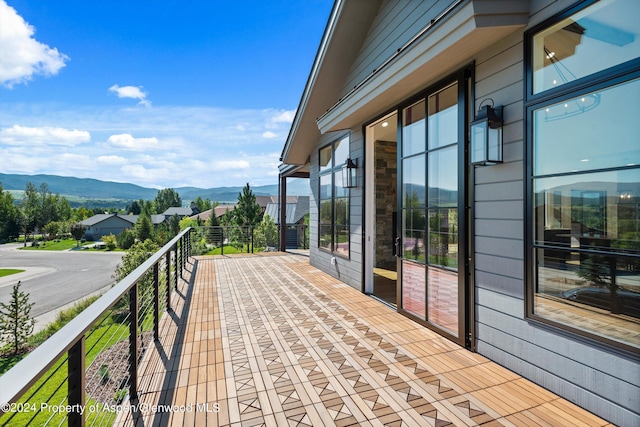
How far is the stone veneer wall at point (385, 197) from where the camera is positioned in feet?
22.8

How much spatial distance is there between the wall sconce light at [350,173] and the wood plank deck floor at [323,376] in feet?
6.98

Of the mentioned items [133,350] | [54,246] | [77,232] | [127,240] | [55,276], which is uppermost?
[133,350]

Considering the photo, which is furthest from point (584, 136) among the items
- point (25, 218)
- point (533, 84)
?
point (25, 218)

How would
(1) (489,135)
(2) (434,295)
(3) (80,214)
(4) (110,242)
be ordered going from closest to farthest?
(1) (489,135) → (2) (434,295) → (4) (110,242) → (3) (80,214)

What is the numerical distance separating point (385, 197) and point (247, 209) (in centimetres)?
2965

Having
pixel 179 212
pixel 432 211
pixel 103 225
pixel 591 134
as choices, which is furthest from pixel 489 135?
pixel 179 212

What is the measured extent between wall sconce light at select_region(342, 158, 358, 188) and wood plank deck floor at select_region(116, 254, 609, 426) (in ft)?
6.98

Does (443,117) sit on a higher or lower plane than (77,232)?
higher

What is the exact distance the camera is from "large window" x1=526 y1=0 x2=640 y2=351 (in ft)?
6.19

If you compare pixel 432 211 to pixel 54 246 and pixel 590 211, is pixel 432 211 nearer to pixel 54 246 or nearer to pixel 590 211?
pixel 590 211

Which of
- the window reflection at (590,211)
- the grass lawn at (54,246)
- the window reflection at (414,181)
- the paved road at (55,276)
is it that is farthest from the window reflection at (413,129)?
the grass lawn at (54,246)

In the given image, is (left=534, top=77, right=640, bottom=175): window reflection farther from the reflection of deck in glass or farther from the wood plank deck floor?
the wood plank deck floor

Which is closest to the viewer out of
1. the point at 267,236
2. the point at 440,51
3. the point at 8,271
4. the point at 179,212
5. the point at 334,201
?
the point at 440,51

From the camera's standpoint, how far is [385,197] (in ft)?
23.2
